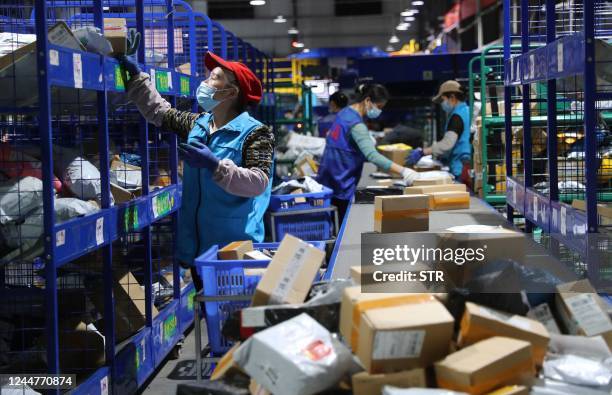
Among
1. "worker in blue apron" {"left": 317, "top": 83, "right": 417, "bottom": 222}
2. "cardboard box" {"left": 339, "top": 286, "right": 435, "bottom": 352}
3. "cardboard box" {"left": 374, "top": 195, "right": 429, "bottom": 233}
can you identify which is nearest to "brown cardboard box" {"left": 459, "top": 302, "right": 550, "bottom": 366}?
"cardboard box" {"left": 339, "top": 286, "right": 435, "bottom": 352}

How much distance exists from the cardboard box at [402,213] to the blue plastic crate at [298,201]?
106 inches

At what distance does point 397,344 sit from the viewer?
2266 millimetres

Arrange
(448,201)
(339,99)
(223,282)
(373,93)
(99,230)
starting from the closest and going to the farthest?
(223,282)
(99,230)
(448,201)
(373,93)
(339,99)

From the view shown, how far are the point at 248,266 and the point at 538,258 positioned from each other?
1.22 meters

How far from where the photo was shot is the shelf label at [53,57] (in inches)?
142

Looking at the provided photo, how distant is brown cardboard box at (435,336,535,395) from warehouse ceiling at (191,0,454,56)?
28587mm

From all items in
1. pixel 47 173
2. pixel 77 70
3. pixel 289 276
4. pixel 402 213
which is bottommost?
pixel 289 276

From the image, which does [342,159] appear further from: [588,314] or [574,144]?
[588,314]

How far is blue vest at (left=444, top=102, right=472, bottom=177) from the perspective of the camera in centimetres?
854

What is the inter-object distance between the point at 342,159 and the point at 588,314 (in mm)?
5413

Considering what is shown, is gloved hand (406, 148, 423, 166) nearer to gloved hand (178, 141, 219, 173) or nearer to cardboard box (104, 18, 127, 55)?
cardboard box (104, 18, 127, 55)

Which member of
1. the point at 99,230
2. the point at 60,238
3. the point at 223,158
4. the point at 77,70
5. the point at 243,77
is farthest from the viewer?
the point at 243,77

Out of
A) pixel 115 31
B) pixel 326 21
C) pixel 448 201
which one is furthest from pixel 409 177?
pixel 326 21

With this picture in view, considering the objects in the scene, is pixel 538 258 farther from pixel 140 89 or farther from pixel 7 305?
pixel 7 305
